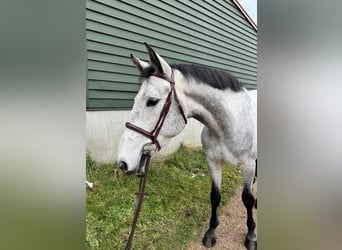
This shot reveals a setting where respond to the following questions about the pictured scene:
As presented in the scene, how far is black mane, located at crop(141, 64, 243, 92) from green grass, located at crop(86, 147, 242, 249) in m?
0.42

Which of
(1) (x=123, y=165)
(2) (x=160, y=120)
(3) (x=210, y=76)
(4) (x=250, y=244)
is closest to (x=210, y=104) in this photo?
(3) (x=210, y=76)

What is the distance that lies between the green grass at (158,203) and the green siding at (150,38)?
37 cm

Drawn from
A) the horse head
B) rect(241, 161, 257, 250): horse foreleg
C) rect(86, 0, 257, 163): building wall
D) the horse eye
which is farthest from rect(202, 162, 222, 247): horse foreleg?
the horse eye

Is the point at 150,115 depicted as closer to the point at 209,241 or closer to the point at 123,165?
the point at 123,165

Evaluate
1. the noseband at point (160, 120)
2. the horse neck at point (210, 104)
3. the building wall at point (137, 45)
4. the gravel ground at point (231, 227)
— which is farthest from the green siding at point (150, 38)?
the gravel ground at point (231, 227)

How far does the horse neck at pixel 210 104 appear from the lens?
103 cm

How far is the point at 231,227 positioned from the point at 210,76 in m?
0.67

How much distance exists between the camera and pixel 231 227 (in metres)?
1.21

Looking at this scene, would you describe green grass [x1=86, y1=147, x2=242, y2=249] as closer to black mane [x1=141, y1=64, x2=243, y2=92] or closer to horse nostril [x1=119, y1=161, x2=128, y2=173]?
horse nostril [x1=119, y1=161, x2=128, y2=173]

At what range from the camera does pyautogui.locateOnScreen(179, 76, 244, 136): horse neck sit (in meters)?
1.03
